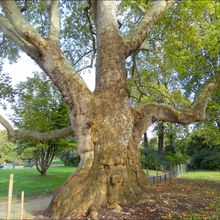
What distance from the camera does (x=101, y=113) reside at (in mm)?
9438

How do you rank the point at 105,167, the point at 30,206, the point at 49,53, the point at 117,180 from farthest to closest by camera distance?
the point at 30,206, the point at 49,53, the point at 105,167, the point at 117,180

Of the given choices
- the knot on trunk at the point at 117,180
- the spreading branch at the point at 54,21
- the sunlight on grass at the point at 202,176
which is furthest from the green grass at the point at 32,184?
the sunlight on grass at the point at 202,176

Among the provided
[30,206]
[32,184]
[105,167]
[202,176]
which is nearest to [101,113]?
[105,167]

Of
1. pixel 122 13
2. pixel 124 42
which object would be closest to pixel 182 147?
pixel 122 13

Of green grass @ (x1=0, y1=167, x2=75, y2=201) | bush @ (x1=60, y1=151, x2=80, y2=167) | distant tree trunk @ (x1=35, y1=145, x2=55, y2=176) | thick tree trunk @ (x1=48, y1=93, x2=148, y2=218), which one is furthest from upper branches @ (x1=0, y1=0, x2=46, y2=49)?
bush @ (x1=60, y1=151, x2=80, y2=167)

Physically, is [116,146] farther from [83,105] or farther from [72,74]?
[72,74]

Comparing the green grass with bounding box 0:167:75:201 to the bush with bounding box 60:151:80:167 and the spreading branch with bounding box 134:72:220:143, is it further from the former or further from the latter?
the bush with bounding box 60:151:80:167

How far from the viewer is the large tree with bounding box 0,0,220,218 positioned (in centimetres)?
845

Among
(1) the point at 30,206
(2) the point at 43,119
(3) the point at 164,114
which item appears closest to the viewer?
(1) the point at 30,206

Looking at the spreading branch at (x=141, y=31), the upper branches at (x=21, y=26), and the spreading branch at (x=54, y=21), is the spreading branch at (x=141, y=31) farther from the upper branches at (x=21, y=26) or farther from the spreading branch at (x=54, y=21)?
the upper branches at (x=21, y=26)

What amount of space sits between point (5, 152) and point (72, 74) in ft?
123

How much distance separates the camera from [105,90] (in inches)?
388

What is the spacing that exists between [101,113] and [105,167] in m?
1.61

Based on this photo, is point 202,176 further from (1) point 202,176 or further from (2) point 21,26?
(2) point 21,26
